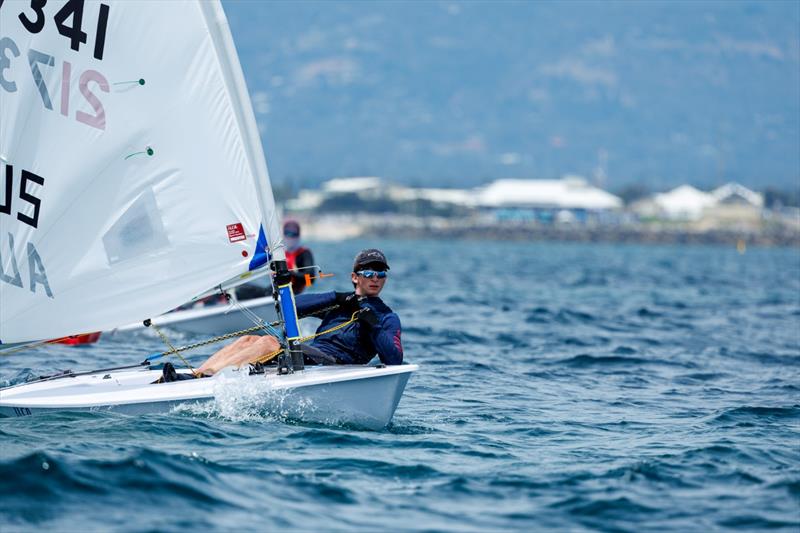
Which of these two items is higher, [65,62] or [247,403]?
[65,62]

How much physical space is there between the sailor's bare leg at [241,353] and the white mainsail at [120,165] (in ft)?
2.01

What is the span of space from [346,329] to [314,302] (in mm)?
367

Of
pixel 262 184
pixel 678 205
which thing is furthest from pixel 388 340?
pixel 678 205

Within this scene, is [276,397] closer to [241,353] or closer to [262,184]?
[241,353]

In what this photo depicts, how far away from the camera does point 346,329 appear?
1106 cm

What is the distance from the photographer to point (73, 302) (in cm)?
1066

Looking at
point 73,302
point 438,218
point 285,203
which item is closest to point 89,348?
point 73,302

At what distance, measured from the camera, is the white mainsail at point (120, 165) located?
10.3m

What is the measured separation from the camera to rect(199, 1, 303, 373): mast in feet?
34.2

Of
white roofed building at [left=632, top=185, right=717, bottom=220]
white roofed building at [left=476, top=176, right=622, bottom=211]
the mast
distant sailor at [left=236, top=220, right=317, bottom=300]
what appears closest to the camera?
the mast

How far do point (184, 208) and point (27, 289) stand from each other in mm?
1455

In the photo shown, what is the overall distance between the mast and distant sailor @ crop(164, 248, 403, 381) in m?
0.36

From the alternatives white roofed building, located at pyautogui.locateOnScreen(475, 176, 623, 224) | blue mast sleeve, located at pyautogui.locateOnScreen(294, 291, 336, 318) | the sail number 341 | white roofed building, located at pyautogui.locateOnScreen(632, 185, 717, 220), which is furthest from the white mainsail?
white roofed building, located at pyautogui.locateOnScreen(475, 176, 623, 224)

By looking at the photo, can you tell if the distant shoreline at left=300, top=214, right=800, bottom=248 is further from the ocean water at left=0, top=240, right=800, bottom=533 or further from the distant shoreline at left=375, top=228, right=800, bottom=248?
the ocean water at left=0, top=240, right=800, bottom=533
